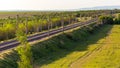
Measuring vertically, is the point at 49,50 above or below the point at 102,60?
above

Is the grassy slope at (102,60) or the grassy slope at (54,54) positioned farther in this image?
the grassy slope at (102,60)

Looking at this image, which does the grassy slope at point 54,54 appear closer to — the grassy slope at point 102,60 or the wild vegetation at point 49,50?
the wild vegetation at point 49,50

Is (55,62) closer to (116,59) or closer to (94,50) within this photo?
(116,59)

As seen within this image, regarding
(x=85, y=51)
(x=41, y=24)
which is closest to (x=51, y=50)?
(x=85, y=51)

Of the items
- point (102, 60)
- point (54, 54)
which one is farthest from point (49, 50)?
point (102, 60)

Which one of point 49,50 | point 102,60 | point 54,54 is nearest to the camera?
point 102,60

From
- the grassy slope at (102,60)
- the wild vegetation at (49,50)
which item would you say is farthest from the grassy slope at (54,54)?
the grassy slope at (102,60)

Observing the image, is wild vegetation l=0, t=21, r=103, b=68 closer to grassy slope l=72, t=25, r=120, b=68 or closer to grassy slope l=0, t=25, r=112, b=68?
grassy slope l=0, t=25, r=112, b=68

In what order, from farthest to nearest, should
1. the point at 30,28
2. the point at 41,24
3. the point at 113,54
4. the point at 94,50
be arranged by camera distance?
the point at 41,24 < the point at 30,28 < the point at 94,50 < the point at 113,54

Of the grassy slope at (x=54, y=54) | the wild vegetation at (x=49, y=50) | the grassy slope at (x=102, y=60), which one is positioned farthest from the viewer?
the grassy slope at (x=102, y=60)

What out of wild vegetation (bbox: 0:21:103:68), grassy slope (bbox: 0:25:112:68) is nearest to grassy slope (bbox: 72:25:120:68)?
grassy slope (bbox: 0:25:112:68)

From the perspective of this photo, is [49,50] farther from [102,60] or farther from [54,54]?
[102,60]
